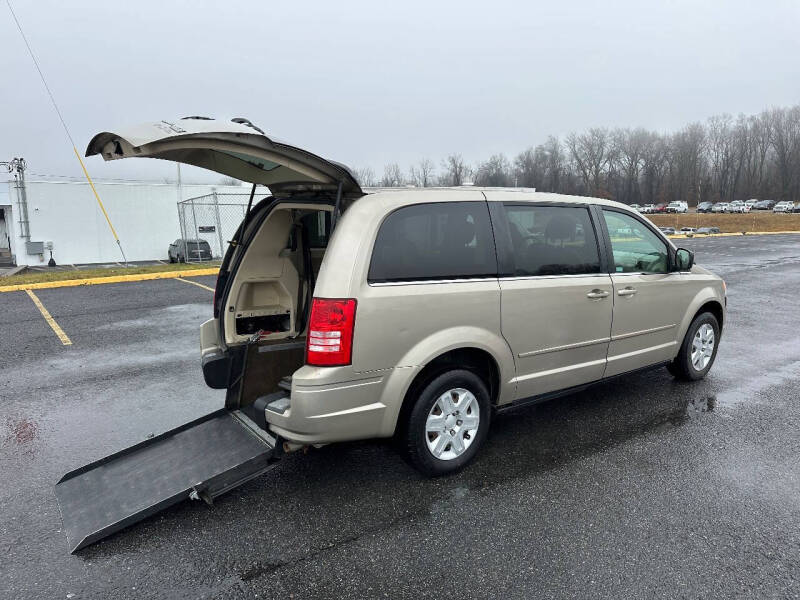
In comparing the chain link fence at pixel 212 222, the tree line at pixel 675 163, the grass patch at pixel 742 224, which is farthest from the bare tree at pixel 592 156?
the chain link fence at pixel 212 222

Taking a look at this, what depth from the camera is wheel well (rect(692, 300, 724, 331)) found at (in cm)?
514

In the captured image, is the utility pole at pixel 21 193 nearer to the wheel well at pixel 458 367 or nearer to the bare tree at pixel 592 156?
the wheel well at pixel 458 367

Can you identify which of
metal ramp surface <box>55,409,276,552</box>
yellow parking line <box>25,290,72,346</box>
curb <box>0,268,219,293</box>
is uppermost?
curb <box>0,268,219,293</box>

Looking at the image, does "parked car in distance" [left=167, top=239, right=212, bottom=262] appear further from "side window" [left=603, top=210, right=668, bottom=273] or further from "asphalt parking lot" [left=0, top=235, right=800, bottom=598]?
"side window" [left=603, top=210, right=668, bottom=273]

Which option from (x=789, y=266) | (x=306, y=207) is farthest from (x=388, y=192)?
(x=789, y=266)

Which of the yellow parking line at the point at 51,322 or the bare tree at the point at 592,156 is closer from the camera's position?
the yellow parking line at the point at 51,322

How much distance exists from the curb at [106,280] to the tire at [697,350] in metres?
12.2

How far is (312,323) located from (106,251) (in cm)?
2386

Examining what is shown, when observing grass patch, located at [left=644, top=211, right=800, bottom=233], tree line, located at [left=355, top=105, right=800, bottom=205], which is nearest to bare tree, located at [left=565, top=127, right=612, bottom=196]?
tree line, located at [left=355, top=105, right=800, bottom=205]

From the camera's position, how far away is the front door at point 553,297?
3.64 metres

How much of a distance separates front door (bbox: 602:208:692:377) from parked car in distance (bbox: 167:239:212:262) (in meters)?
18.5

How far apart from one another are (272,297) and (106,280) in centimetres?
1024

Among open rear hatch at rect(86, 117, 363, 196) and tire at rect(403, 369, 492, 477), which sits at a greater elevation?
open rear hatch at rect(86, 117, 363, 196)

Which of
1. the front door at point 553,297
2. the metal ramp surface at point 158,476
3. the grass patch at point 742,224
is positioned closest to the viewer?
the metal ramp surface at point 158,476
